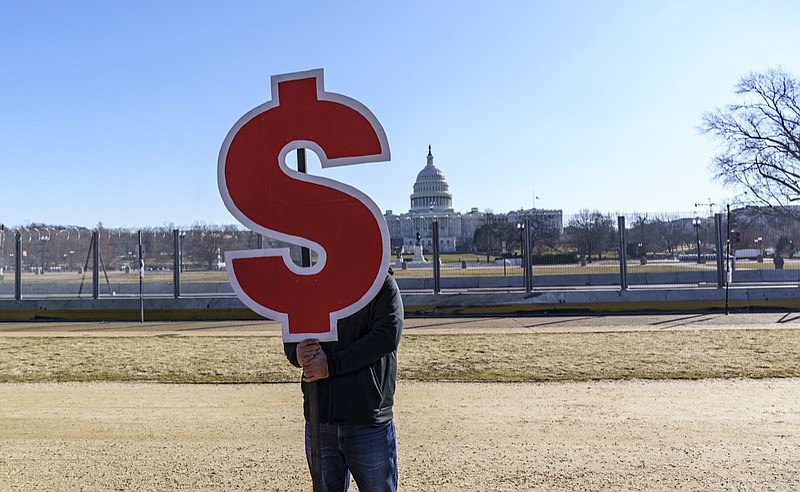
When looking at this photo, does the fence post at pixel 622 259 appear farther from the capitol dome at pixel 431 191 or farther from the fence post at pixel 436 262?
the capitol dome at pixel 431 191

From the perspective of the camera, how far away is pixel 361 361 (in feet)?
10.7

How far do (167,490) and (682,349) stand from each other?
9.00 meters

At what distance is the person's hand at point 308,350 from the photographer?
10.5 feet

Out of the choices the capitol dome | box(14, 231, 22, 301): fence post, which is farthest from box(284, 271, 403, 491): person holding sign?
the capitol dome

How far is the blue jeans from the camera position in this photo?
3350 mm

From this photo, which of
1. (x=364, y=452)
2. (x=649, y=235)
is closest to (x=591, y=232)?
(x=649, y=235)

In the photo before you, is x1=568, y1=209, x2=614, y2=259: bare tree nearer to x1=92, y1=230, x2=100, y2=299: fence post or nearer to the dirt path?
the dirt path

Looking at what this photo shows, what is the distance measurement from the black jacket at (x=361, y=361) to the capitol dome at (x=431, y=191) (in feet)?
405

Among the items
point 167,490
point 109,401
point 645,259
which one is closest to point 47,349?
point 109,401

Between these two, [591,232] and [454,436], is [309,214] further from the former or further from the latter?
[591,232]

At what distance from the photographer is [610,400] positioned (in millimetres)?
7789

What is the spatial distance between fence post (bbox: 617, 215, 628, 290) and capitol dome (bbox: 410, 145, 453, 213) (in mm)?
106094

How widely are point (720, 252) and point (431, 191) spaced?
112 metres

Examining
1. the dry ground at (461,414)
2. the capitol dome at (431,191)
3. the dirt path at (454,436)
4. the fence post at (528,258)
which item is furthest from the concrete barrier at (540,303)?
the capitol dome at (431,191)
